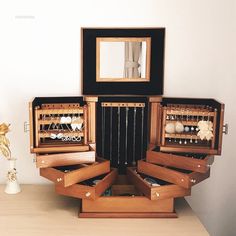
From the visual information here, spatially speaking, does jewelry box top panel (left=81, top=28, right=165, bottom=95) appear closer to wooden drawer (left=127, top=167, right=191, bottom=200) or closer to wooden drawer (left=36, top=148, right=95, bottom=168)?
wooden drawer (left=36, top=148, right=95, bottom=168)

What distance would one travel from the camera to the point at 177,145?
178 centimetres

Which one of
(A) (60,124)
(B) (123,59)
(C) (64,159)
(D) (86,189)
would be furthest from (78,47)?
(D) (86,189)

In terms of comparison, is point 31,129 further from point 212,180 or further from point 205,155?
point 212,180

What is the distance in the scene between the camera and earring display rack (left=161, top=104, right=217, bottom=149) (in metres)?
1.71

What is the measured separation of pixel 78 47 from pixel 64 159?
0.60 metres

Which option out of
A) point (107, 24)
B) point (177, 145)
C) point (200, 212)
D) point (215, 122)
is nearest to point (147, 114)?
point (177, 145)

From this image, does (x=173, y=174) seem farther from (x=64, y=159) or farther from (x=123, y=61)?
(x=123, y=61)

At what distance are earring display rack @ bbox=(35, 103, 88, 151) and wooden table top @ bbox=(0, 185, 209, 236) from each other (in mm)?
286

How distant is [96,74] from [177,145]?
55 centimetres

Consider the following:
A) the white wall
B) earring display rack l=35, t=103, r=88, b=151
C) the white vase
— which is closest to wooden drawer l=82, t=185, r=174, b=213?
earring display rack l=35, t=103, r=88, b=151

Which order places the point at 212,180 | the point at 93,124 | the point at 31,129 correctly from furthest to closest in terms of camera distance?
the point at 212,180
the point at 93,124
the point at 31,129

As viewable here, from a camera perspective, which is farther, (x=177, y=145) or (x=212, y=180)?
(x=212, y=180)

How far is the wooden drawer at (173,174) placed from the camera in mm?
1596

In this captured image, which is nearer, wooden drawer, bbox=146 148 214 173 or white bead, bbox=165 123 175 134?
wooden drawer, bbox=146 148 214 173
